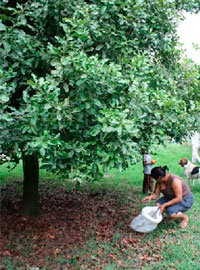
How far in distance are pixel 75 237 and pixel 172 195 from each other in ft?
5.50

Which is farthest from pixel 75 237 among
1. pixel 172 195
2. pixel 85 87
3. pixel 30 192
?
pixel 85 87

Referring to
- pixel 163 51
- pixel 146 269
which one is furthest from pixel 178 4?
pixel 146 269

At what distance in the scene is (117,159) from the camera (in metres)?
3.00

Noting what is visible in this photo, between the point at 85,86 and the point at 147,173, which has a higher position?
the point at 85,86

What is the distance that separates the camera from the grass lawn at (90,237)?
4.16 metres

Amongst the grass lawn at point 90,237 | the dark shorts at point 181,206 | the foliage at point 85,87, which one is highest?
the foliage at point 85,87

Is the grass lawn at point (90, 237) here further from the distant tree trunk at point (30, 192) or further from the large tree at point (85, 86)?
the large tree at point (85, 86)

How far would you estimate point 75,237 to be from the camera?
489cm

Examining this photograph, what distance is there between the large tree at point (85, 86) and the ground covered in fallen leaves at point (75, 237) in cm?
152

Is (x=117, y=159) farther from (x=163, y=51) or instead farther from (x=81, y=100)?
(x=163, y=51)

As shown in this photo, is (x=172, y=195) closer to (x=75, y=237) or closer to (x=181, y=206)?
(x=181, y=206)

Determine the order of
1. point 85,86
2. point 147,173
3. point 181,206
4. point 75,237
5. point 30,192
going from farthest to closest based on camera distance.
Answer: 1. point 147,173
2. point 30,192
3. point 181,206
4. point 75,237
5. point 85,86

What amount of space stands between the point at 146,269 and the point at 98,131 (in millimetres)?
2126

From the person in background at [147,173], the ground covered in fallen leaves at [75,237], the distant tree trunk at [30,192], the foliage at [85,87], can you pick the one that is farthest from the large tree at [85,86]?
the person in background at [147,173]
